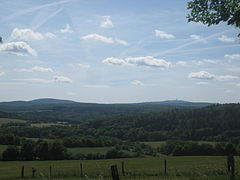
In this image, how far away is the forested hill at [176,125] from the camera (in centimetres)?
11000

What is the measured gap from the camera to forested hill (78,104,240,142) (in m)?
110

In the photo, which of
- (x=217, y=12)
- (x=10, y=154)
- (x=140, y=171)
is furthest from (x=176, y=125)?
(x=217, y=12)

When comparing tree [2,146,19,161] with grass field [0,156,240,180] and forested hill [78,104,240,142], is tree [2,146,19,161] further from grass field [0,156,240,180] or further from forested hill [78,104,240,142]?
forested hill [78,104,240,142]

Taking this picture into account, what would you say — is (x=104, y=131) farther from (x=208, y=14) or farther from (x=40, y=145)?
(x=208, y=14)

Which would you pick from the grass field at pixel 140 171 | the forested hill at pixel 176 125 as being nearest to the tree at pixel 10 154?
the grass field at pixel 140 171

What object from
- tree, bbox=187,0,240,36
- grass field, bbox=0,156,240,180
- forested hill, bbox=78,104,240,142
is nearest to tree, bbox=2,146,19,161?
grass field, bbox=0,156,240,180

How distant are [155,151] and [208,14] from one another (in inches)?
3016

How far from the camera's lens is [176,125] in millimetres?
126938

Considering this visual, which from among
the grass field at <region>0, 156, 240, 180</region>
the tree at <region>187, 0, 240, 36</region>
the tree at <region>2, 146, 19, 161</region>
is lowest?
the tree at <region>2, 146, 19, 161</region>

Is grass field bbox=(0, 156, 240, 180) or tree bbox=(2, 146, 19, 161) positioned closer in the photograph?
grass field bbox=(0, 156, 240, 180)

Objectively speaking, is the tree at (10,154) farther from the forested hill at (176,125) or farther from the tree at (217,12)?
the tree at (217,12)

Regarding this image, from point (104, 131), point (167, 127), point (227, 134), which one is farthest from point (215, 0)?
point (167, 127)

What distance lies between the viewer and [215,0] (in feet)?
33.3

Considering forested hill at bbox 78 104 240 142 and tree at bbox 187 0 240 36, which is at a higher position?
tree at bbox 187 0 240 36
